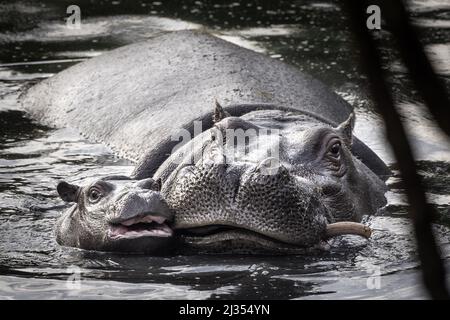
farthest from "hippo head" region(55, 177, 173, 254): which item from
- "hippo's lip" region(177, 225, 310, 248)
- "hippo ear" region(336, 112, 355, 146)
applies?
"hippo ear" region(336, 112, 355, 146)

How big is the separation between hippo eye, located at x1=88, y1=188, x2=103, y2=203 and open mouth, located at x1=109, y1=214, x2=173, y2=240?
8.1 inches

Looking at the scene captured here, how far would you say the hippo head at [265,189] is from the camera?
4.54m

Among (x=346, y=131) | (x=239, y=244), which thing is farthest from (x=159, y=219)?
(x=346, y=131)

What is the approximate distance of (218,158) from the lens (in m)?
4.73

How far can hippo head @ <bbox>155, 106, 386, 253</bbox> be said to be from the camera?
14.9 ft

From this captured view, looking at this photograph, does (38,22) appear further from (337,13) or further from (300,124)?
(300,124)

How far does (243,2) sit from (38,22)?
2.73 metres

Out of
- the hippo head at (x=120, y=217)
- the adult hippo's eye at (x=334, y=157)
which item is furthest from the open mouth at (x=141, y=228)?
the adult hippo's eye at (x=334, y=157)

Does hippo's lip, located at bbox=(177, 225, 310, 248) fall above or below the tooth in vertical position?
below

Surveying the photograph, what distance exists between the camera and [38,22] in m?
11.6

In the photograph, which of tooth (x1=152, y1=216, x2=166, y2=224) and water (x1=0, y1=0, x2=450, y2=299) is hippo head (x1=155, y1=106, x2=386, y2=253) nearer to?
tooth (x1=152, y1=216, x2=166, y2=224)

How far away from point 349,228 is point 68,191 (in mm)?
1674

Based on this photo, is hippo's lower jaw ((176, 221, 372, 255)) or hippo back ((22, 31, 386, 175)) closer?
hippo's lower jaw ((176, 221, 372, 255))
